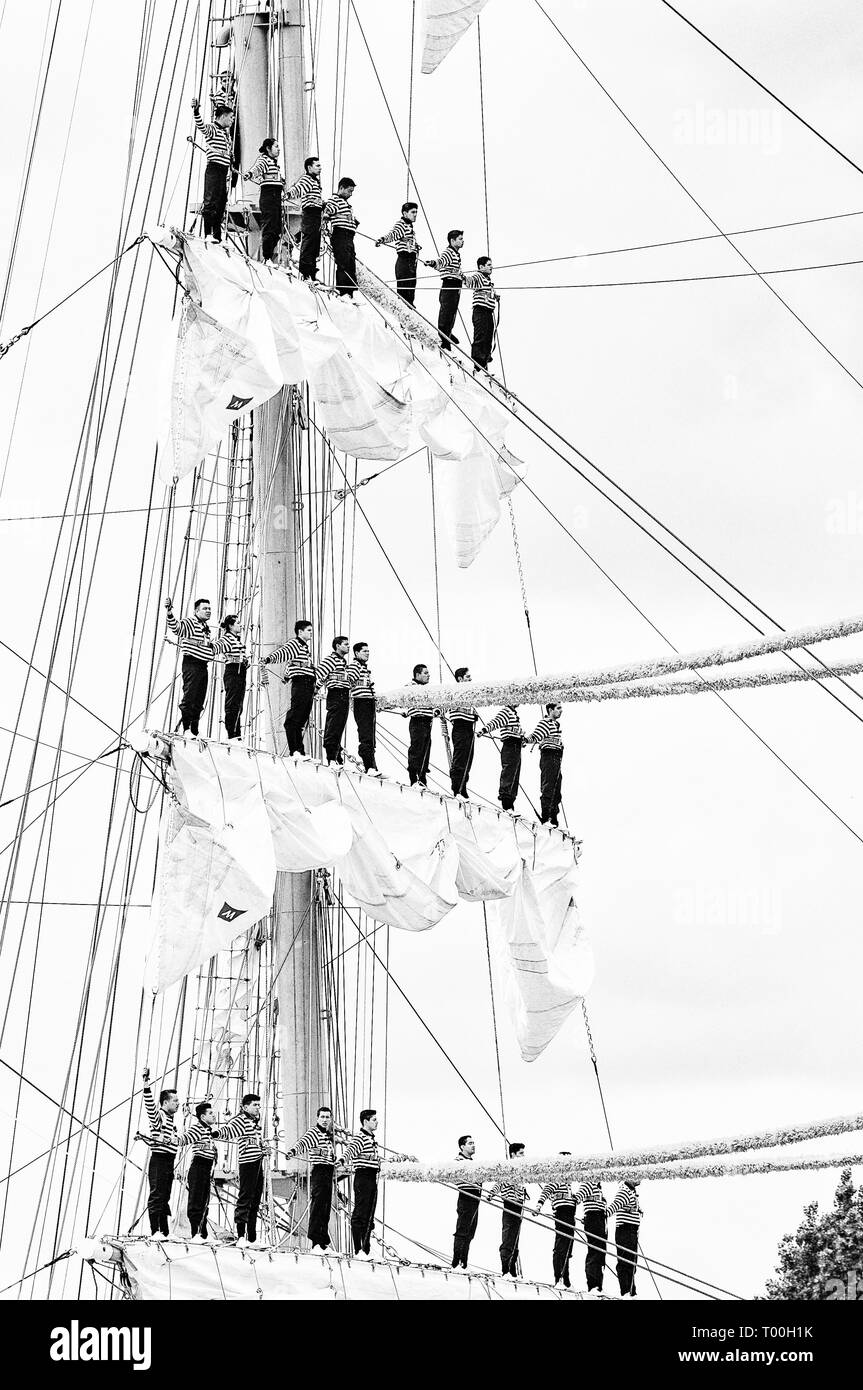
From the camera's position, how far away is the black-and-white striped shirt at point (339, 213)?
22000 mm

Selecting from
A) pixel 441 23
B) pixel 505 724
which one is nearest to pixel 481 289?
pixel 441 23

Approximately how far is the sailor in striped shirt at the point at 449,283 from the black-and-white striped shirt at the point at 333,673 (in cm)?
358

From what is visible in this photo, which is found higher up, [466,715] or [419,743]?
[466,715]

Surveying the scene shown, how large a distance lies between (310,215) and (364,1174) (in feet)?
24.1

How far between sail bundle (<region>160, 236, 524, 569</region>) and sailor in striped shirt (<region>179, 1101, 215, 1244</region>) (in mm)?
4712

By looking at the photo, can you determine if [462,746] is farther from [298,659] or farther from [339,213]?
[339,213]

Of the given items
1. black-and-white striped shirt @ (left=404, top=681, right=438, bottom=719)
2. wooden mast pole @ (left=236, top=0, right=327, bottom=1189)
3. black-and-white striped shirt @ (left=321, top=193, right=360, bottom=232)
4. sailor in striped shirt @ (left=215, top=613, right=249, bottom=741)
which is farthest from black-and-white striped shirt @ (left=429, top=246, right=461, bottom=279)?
sailor in striped shirt @ (left=215, top=613, right=249, bottom=741)

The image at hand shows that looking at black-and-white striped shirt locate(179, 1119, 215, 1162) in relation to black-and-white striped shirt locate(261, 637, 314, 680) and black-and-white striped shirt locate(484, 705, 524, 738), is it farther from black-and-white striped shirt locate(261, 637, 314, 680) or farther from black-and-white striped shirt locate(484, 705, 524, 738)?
black-and-white striped shirt locate(484, 705, 524, 738)

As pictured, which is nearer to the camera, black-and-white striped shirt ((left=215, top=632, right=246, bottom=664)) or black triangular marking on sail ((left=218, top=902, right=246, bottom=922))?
black triangular marking on sail ((left=218, top=902, right=246, bottom=922))

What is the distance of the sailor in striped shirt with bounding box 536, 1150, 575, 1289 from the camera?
21078 mm

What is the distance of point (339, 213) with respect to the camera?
22062 mm

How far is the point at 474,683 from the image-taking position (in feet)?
69.3

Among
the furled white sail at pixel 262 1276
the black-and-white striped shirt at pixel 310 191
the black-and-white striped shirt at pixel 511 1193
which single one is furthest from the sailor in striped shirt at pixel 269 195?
the furled white sail at pixel 262 1276

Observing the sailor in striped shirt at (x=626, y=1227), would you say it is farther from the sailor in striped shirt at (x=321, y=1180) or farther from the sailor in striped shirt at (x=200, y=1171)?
the sailor in striped shirt at (x=200, y=1171)
